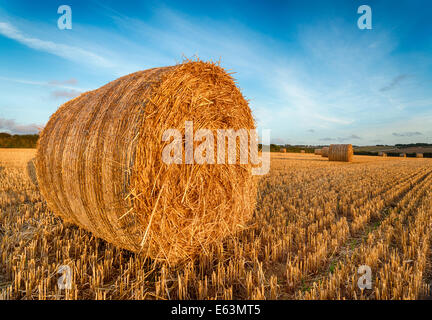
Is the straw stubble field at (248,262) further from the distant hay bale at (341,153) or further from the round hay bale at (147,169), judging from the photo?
the distant hay bale at (341,153)

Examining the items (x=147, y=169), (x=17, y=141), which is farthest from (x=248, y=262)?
(x=17, y=141)

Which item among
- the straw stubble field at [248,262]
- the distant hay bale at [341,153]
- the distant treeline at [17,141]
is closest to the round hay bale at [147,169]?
the straw stubble field at [248,262]

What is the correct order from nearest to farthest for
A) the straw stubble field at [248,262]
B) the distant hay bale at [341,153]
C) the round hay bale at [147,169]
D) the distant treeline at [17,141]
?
the straw stubble field at [248,262]
the round hay bale at [147,169]
the distant hay bale at [341,153]
the distant treeline at [17,141]

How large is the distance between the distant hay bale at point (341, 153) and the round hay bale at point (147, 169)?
61.8 feet

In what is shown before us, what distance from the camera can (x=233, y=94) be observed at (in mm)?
3393

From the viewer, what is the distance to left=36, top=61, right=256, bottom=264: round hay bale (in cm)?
226

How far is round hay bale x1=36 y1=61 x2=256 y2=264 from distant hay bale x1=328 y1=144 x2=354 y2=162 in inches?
742

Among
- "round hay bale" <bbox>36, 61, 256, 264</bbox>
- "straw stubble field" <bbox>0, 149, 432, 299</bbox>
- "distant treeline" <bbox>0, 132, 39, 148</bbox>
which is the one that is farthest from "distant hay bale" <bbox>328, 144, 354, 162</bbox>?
"distant treeline" <bbox>0, 132, 39, 148</bbox>

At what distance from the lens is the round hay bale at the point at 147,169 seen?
2260mm

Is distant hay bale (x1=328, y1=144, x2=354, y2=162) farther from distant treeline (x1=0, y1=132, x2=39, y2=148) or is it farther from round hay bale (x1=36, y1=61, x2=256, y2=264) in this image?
distant treeline (x1=0, y1=132, x2=39, y2=148)

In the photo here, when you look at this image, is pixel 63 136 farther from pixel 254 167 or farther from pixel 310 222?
pixel 310 222

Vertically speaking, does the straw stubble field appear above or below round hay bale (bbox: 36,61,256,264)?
below
